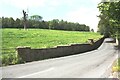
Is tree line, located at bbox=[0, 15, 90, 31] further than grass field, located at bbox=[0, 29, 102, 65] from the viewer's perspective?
Yes

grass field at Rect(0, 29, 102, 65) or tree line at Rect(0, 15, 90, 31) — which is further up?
tree line at Rect(0, 15, 90, 31)

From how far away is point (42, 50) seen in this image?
2738 cm

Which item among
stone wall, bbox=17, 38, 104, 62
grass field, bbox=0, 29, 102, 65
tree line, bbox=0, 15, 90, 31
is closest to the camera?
grass field, bbox=0, 29, 102, 65

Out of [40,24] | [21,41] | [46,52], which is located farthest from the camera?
[40,24]

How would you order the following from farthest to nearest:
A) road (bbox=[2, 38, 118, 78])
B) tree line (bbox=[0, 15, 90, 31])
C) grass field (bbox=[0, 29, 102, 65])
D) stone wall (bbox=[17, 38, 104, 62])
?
tree line (bbox=[0, 15, 90, 31]) < stone wall (bbox=[17, 38, 104, 62]) < grass field (bbox=[0, 29, 102, 65]) < road (bbox=[2, 38, 118, 78])

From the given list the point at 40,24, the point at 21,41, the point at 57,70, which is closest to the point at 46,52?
the point at 57,70

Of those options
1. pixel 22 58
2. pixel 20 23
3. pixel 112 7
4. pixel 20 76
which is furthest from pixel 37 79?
pixel 20 23

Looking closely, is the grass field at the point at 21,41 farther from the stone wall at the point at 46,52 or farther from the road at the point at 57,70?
the road at the point at 57,70

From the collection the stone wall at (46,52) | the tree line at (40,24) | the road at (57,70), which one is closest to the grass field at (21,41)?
the stone wall at (46,52)

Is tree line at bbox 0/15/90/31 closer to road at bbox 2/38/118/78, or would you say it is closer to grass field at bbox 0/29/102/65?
grass field at bbox 0/29/102/65

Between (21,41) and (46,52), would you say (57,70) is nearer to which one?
(46,52)

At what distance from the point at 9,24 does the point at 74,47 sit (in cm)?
6692

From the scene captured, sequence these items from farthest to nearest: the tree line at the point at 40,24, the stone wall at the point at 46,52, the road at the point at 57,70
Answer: the tree line at the point at 40,24 → the stone wall at the point at 46,52 → the road at the point at 57,70

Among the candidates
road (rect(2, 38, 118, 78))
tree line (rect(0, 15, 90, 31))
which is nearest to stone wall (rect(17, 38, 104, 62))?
road (rect(2, 38, 118, 78))
